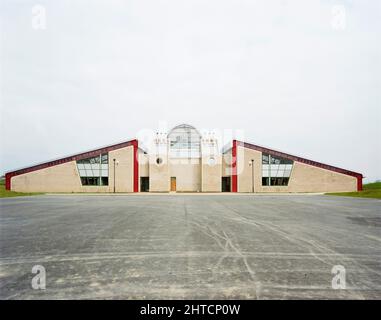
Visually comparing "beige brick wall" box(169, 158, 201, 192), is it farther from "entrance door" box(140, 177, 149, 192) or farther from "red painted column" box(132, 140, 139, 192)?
"red painted column" box(132, 140, 139, 192)

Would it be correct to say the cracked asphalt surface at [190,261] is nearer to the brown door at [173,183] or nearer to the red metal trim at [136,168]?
the red metal trim at [136,168]

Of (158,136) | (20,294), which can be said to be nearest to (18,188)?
(158,136)

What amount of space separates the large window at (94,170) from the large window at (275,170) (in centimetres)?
2668

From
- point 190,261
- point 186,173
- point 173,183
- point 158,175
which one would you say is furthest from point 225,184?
point 190,261

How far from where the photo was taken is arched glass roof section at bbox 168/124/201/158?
136 ft

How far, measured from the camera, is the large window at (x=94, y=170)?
3703 cm

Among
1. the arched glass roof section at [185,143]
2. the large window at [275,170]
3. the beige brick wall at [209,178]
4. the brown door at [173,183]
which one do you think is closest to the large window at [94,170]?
the brown door at [173,183]

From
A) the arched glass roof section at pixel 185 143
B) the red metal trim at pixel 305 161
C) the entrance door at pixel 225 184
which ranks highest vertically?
the arched glass roof section at pixel 185 143

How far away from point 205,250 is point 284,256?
1.86 m

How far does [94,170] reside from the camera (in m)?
37.2

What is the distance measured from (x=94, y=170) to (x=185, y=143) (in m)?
16.4

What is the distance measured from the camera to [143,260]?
16.2 feet
